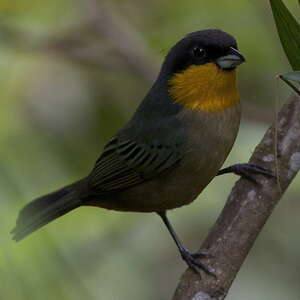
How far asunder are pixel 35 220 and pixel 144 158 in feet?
2.40

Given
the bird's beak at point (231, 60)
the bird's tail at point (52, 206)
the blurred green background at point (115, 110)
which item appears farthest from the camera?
the bird's tail at point (52, 206)

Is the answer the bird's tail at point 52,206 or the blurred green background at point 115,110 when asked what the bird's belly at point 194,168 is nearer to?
the blurred green background at point 115,110

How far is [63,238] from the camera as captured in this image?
3.36 m

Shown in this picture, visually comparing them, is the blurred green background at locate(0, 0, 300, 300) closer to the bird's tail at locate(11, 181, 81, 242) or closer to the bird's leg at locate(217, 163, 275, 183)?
the bird's tail at locate(11, 181, 81, 242)

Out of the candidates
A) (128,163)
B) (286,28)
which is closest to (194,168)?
(128,163)

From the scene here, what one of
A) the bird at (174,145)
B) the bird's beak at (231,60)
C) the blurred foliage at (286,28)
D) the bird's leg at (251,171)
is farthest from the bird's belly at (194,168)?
the blurred foliage at (286,28)

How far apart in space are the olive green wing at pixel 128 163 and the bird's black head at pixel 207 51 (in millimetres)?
480

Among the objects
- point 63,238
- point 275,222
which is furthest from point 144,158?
point 275,222

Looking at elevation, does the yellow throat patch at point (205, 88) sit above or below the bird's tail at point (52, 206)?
above

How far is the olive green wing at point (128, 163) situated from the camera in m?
3.89

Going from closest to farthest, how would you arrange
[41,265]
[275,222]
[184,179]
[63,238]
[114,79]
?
1. [41,265]
2. [63,238]
3. [184,179]
4. [275,222]
5. [114,79]

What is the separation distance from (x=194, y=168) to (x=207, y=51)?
2.12 feet

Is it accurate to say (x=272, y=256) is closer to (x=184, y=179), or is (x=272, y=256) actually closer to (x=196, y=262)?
(x=184, y=179)

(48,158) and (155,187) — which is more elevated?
(48,158)
